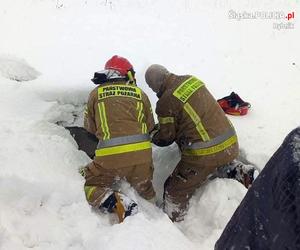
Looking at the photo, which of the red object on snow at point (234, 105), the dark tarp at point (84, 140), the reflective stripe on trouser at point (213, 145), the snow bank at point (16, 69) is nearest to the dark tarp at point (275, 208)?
the reflective stripe on trouser at point (213, 145)

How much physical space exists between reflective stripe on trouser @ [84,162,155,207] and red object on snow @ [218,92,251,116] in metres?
1.80

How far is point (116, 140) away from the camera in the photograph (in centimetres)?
399

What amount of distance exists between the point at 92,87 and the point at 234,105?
1733 mm

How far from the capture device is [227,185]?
432cm

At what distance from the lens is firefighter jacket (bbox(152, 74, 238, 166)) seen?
4.34 metres

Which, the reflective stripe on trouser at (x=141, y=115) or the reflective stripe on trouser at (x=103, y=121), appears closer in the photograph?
the reflective stripe on trouser at (x=103, y=121)

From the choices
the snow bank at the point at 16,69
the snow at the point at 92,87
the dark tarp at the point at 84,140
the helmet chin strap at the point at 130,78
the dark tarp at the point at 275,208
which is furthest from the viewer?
the snow bank at the point at 16,69

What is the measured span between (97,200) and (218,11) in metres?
6.04

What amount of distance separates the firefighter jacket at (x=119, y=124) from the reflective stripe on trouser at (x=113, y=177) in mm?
62

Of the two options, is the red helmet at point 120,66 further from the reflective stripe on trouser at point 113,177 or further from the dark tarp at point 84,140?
the dark tarp at point 84,140

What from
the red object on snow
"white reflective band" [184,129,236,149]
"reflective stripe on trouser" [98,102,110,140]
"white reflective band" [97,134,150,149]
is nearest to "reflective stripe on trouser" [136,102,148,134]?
"white reflective band" [97,134,150,149]

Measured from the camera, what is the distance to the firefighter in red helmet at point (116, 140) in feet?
13.0

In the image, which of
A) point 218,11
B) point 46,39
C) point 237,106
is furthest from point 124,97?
point 218,11

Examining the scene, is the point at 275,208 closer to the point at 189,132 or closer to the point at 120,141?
the point at 120,141
